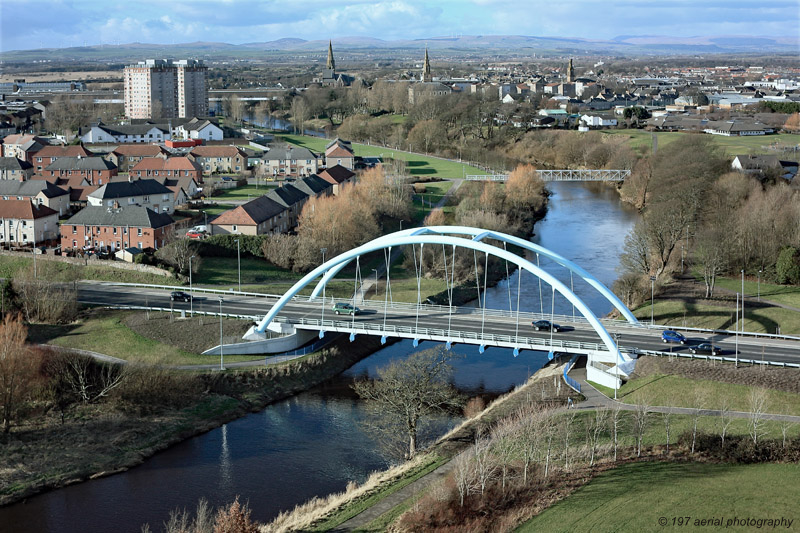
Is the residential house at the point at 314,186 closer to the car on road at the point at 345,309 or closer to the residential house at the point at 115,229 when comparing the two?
the residential house at the point at 115,229

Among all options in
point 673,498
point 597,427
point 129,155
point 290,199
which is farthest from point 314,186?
point 673,498

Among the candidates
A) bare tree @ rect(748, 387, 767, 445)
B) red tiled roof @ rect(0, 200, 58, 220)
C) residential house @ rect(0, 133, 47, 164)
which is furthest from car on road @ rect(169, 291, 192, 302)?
residential house @ rect(0, 133, 47, 164)

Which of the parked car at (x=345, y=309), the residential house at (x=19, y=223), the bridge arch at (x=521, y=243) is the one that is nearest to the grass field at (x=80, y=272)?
the residential house at (x=19, y=223)

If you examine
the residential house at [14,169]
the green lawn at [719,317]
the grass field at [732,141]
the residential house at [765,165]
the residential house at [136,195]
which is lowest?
the green lawn at [719,317]

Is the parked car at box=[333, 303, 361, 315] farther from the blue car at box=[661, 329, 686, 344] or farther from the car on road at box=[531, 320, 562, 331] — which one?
the blue car at box=[661, 329, 686, 344]

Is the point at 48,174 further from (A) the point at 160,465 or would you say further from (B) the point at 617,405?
(B) the point at 617,405

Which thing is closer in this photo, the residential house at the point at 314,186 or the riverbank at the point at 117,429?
the riverbank at the point at 117,429
